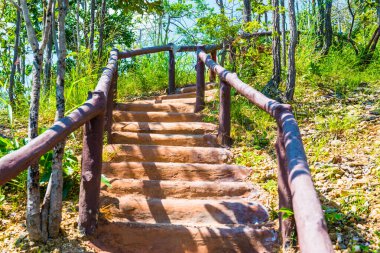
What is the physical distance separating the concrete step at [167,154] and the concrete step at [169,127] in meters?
0.53

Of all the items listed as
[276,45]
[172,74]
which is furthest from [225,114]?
[172,74]

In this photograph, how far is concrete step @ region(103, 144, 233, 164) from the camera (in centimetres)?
411

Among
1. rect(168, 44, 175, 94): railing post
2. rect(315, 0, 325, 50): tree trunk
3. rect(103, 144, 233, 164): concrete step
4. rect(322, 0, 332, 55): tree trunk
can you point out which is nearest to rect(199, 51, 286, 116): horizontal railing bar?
rect(103, 144, 233, 164): concrete step

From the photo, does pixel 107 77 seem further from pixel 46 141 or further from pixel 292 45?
pixel 292 45

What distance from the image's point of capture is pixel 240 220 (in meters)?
3.14

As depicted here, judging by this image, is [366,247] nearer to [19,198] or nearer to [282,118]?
[282,118]

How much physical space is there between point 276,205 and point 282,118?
0.91 m

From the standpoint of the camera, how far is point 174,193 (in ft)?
11.6

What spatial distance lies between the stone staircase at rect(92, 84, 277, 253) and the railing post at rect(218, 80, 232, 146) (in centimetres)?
15

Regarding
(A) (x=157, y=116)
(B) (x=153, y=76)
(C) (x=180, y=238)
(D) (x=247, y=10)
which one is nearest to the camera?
(C) (x=180, y=238)

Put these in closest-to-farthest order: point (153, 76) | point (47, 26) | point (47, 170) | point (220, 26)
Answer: point (47, 26)
point (47, 170)
point (220, 26)
point (153, 76)

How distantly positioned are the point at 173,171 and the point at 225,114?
0.92m

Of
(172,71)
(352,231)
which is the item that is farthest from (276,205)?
(172,71)

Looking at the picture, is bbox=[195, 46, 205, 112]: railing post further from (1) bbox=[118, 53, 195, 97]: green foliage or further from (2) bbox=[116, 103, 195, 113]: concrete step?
(1) bbox=[118, 53, 195, 97]: green foliage
